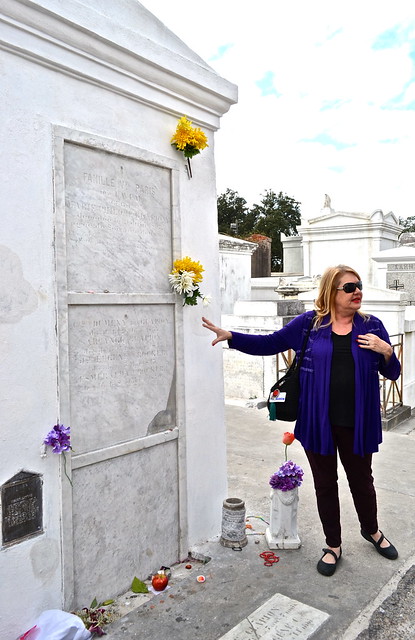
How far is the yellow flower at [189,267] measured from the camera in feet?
11.0

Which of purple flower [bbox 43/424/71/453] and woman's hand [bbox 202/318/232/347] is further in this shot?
woman's hand [bbox 202/318/232/347]

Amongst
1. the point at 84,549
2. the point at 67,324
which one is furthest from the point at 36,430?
the point at 84,549

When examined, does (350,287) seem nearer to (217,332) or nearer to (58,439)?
(217,332)

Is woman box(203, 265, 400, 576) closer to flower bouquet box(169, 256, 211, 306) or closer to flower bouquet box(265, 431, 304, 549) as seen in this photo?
flower bouquet box(265, 431, 304, 549)

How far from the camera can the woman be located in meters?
3.16

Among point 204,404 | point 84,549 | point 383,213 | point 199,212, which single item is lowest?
point 84,549

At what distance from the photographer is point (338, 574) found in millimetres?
3225

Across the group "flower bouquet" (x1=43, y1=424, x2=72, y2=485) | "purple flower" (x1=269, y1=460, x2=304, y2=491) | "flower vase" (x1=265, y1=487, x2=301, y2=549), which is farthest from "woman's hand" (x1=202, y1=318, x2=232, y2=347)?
"flower bouquet" (x1=43, y1=424, x2=72, y2=485)

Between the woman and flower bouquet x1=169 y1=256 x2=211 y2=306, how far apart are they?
0.65 metres

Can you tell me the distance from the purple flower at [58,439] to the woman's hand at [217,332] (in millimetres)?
1203

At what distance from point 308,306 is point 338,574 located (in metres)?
6.76

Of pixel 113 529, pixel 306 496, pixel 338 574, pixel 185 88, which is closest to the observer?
pixel 113 529

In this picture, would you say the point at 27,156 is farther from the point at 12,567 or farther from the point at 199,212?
the point at 12,567

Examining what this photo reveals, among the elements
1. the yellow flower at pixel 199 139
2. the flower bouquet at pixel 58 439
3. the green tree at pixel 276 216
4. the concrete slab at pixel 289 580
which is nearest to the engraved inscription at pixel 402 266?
the concrete slab at pixel 289 580
